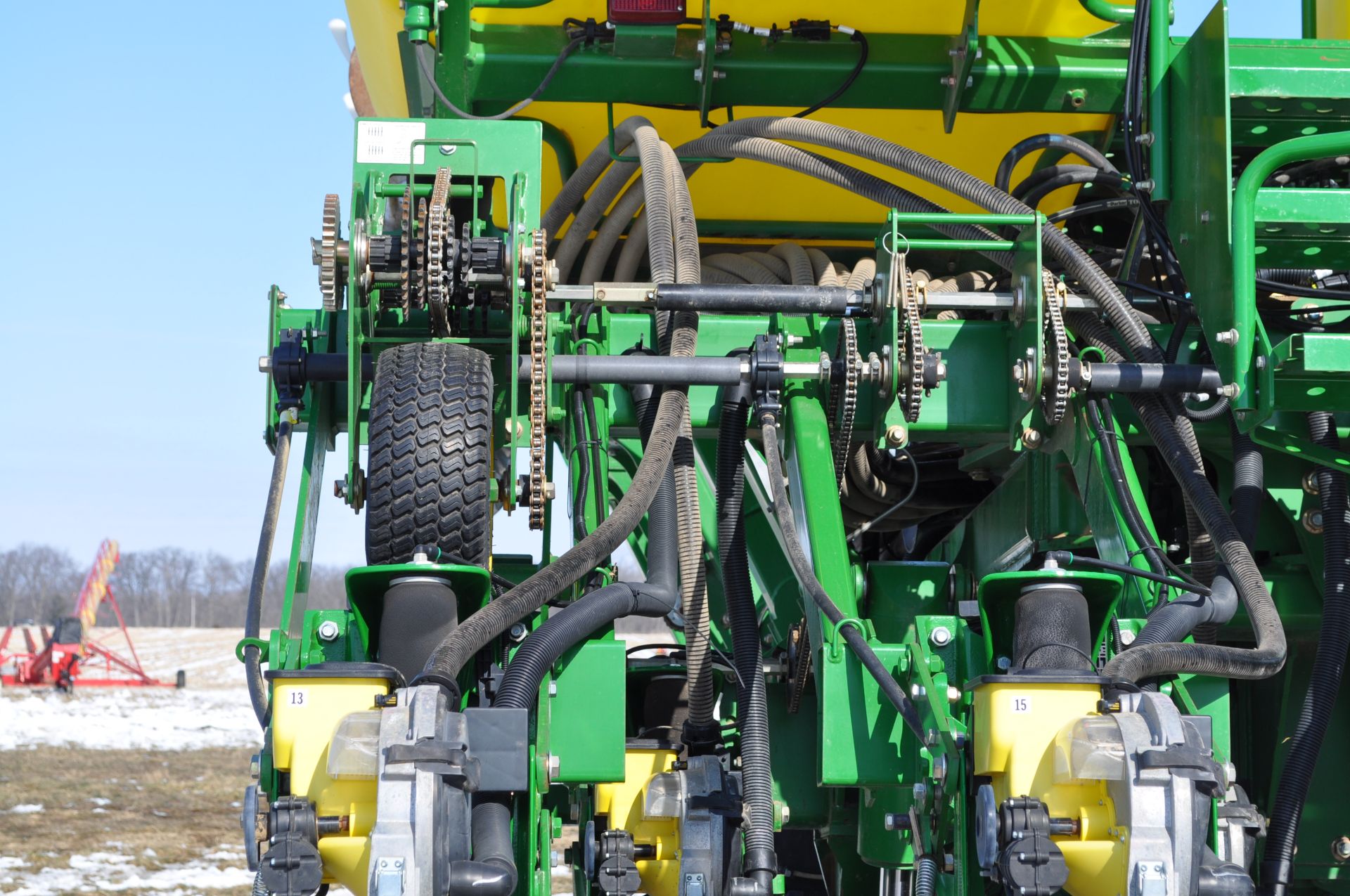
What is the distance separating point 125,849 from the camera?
891 centimetres

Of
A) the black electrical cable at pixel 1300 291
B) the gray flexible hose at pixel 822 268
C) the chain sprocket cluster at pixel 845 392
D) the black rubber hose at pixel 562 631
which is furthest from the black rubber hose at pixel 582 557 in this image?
the black electrical cable at pixel 1300 291

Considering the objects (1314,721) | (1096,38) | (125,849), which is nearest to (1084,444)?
(1314,721)

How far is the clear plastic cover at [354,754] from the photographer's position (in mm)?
2531

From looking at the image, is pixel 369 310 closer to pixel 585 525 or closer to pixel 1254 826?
pixel 585 525

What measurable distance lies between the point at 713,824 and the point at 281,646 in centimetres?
98

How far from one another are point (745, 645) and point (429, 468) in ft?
2.97

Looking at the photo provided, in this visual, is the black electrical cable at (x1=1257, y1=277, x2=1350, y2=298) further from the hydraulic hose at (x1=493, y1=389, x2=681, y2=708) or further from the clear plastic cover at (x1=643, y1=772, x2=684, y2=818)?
the clear plastic cover at (x1=643, y1=772, x2=684, y2=818)

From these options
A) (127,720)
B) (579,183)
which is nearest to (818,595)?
(579,183)

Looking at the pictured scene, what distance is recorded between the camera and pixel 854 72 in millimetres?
4340

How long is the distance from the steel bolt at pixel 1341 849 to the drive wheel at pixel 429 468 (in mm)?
2318

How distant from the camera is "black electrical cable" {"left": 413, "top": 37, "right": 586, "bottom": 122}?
14.0 feet

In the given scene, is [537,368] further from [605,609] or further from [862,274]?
[862,274]

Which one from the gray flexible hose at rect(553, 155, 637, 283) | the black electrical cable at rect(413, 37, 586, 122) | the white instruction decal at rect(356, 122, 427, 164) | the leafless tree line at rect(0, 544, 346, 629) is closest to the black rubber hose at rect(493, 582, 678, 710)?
the white instruction decal at rect(356, 122, 427, 164)

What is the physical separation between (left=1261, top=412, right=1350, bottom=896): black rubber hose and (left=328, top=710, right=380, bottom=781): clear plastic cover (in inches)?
83.8
